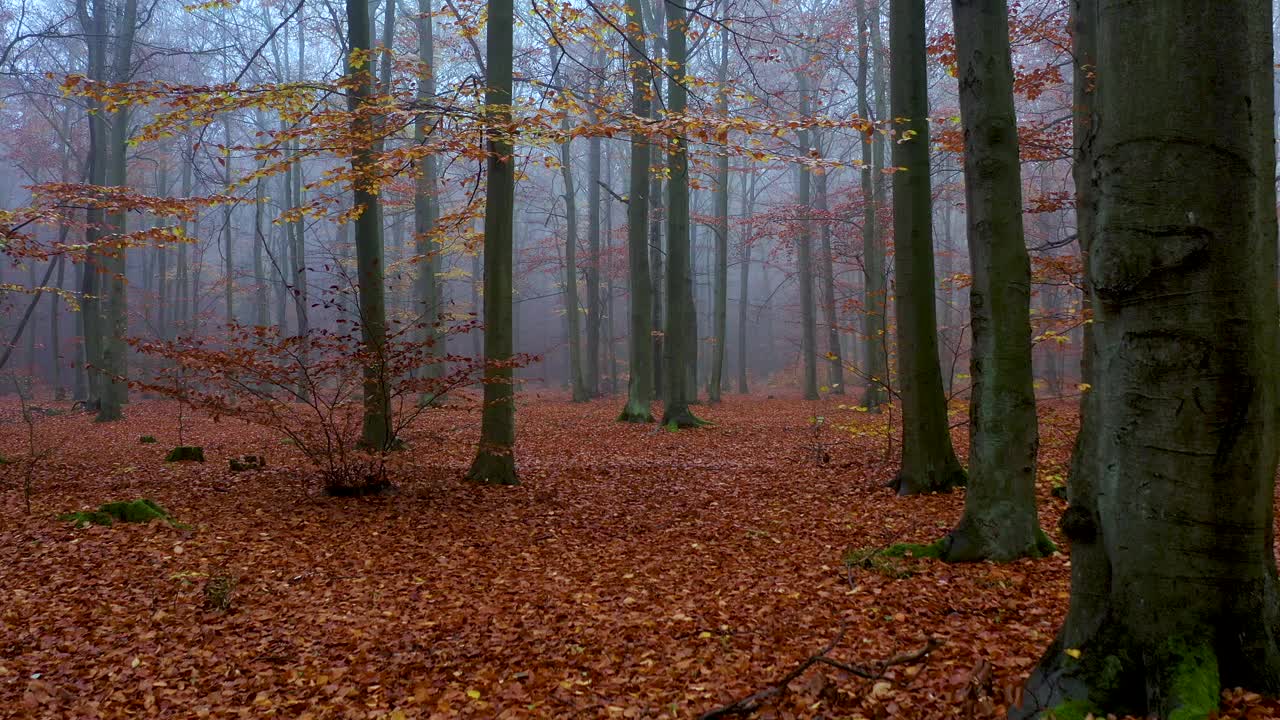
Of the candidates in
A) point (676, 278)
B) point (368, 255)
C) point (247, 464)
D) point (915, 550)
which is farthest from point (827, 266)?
point (915, 550)

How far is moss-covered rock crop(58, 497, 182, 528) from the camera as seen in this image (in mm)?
6277

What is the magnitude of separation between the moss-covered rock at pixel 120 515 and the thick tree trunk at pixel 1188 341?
6.43 m

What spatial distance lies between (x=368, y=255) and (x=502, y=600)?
5.54 m

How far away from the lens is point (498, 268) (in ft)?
25.6

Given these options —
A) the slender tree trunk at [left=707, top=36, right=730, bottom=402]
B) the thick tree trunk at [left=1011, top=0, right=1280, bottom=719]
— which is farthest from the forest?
the slender tree trunk at [left=707, top=36, right=730, bottom=402]

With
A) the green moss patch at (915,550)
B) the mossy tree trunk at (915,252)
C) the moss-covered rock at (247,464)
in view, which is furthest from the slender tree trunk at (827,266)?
the green moss patch at (915,550)

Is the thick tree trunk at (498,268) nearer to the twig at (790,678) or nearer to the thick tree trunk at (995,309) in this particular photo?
the thick tree trunk at (995,309)

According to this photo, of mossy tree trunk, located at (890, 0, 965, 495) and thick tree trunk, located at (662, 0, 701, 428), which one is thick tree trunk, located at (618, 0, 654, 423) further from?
mossy tree trunk, located at (890, 0, 965, 495)

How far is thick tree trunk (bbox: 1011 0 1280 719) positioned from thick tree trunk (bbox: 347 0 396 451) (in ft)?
18.6

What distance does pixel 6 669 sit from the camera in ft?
12.5

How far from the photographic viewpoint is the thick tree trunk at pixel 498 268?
7.77 metres

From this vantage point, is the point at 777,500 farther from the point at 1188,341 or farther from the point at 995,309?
the point at 1188,341

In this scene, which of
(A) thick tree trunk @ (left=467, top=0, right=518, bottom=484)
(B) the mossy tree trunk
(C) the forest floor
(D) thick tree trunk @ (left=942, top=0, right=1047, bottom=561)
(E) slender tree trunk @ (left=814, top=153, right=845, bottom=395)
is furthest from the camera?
(E) slender tree trunk @ (left=814, top=153, right=845, bottom=395)

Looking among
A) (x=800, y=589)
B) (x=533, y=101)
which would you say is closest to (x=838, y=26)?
(x=533, y=101)
